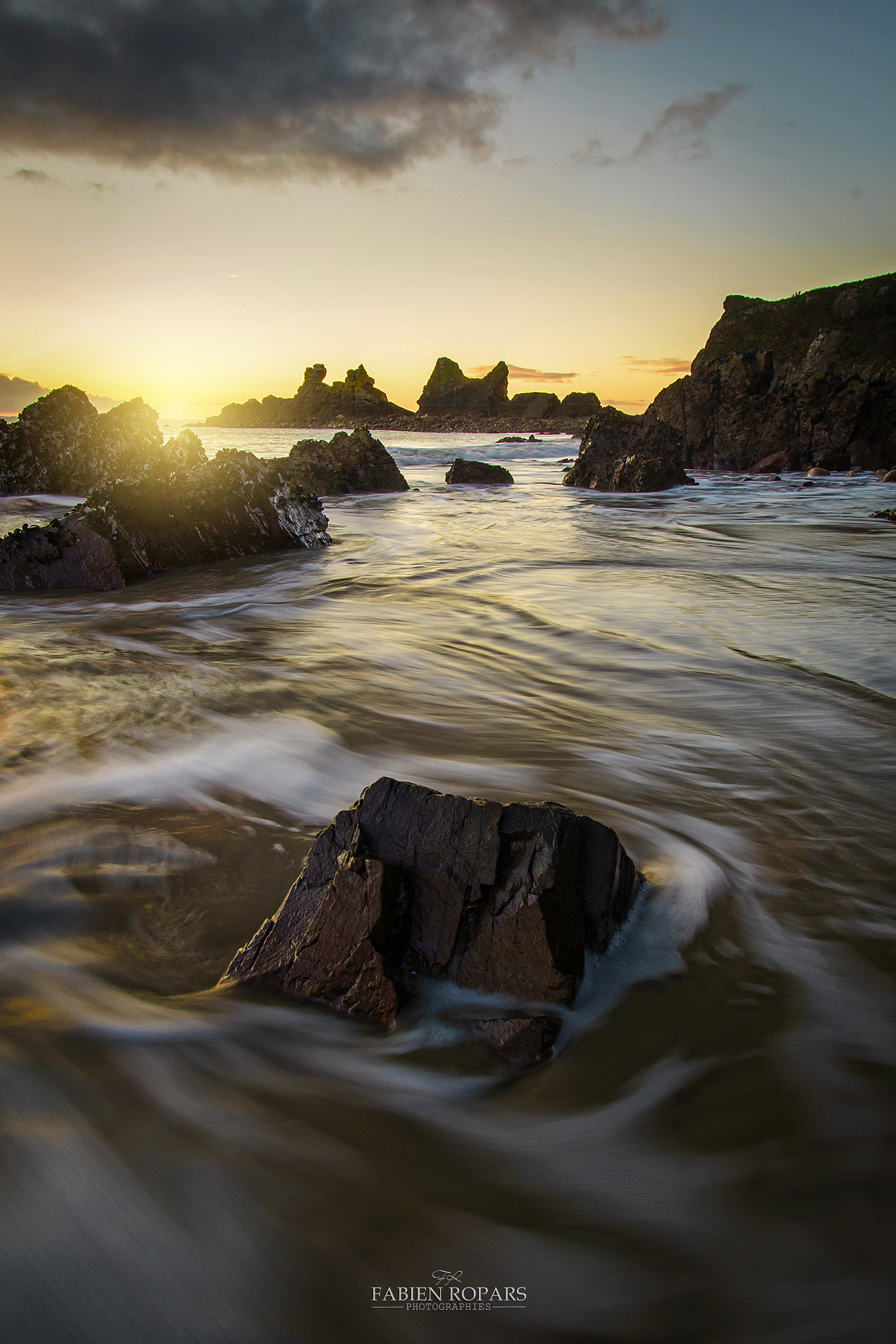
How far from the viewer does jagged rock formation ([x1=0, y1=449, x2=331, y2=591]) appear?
6.35m

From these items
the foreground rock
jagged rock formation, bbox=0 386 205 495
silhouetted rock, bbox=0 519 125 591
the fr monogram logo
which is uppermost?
jagged rock formation, bbox=0 386 205 495

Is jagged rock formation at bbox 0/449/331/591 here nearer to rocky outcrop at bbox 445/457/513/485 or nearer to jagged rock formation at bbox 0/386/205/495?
jagged rock formation at bbox 0/386/205/495

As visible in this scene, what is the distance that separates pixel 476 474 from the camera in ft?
60.6

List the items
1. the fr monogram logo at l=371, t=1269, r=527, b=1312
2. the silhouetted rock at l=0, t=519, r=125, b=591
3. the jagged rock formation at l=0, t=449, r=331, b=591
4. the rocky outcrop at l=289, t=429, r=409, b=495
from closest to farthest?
the fr monogram logo at l=371, t=1269, r=527, b=1312, the silhouetted rock at l=0, t=519, r=125, b=591, the jagged rock formation at l=0, t=449, r=331, b=591, the rocky outcrop at l=289, t=429, r=409, b=495

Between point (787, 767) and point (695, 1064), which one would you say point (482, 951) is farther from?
point (787, 767)

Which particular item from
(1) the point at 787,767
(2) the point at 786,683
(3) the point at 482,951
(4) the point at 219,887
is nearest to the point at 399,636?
(2) the point at 786,683

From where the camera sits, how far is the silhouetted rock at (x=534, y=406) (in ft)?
275

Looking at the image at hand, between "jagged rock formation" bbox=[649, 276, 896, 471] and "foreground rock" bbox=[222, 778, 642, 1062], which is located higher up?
"jagged rock formation" bbox=[649, 276, 896, 471]

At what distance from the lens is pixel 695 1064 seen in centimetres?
158

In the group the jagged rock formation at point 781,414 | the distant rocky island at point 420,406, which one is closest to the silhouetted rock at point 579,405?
the distant rocky island at point 420,406

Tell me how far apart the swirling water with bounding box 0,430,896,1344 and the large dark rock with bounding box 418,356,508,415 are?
309ft

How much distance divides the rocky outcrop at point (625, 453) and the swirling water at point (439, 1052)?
13788 millimetres

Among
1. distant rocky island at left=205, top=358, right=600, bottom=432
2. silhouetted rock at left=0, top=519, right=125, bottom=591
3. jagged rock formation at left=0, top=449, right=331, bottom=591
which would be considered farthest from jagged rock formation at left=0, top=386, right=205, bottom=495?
distant rocky island at left=205, top=358, right=600, bottom=432

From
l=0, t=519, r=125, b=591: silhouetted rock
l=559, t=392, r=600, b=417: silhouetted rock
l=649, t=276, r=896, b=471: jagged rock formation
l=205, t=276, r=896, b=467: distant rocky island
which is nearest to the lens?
l=0, t=519, r=125, b=591: silhouetted rock
